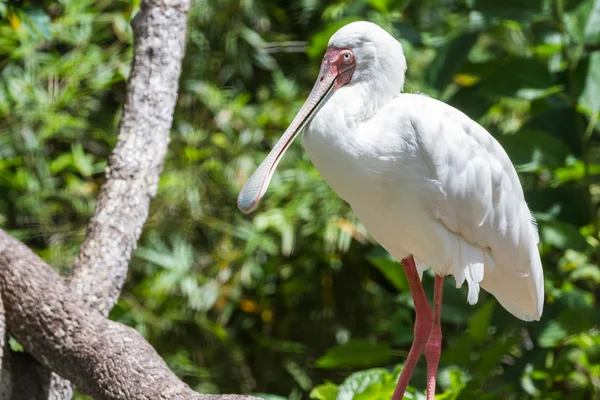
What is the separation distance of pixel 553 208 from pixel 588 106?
0.38 meters

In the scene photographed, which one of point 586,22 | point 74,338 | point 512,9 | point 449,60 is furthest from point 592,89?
point 74,338

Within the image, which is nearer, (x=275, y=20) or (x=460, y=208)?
(x=460, y=208)

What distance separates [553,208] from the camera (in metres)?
3.41

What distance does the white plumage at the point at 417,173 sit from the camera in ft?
8.32

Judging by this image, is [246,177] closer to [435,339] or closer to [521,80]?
[521,80]

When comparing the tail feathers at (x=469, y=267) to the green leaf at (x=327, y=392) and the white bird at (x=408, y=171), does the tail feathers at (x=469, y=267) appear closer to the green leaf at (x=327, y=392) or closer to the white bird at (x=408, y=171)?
the white bird at (x=408, y=171)

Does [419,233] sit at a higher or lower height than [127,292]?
higher

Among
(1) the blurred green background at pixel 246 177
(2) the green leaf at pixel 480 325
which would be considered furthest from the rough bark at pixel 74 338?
(1) the blurred green background at pixel 246 177

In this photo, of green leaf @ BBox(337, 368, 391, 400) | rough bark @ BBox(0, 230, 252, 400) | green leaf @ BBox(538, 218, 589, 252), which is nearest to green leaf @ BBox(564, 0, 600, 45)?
green leaf @ BBox(538, 218, 589, 252)

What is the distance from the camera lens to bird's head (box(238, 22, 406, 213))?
266cm

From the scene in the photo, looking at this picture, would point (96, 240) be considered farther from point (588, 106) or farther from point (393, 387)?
point (588, 106)

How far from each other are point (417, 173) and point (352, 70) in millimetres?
367

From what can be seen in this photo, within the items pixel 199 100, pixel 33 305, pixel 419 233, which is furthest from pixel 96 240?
pixel 199 100

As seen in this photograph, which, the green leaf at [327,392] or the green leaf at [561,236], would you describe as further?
the green leaf at [561,236]
